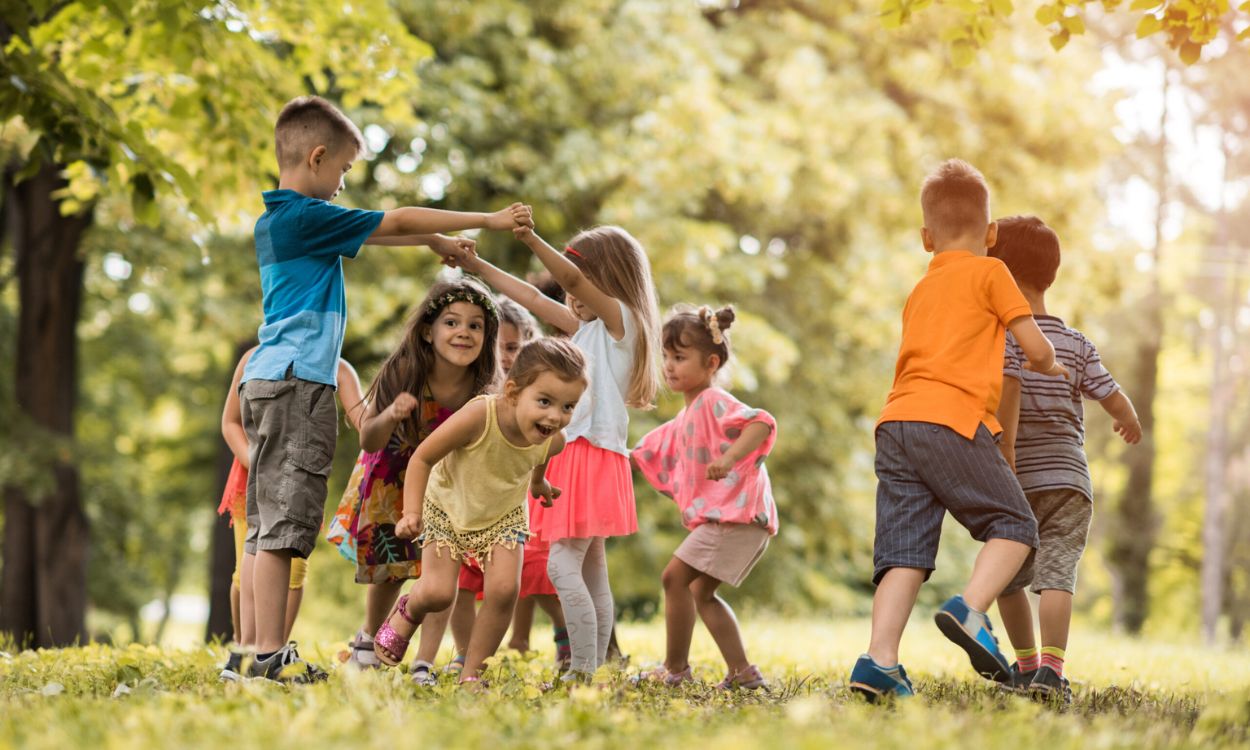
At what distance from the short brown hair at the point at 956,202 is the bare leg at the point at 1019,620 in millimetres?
1612

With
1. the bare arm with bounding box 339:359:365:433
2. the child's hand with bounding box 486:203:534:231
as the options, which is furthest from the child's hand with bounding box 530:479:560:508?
the child's hand with bounding box 486:203:534:231

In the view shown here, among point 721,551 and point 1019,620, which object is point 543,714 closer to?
→ point 721,551

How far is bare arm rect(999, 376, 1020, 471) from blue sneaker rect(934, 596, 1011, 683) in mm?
811

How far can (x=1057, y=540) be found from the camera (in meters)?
5.09

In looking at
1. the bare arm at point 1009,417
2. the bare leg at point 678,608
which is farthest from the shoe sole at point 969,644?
the bare leg at point 678,608

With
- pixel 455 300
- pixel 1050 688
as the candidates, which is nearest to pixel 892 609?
pixel 1050 688

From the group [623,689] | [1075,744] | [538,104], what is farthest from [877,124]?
[1075,744]

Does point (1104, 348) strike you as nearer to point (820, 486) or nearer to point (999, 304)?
point (820, 486)

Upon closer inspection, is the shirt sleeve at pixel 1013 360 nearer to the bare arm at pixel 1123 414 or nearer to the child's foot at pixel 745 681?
the bare arm at pixel 1123 414

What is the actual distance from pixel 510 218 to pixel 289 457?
4.08 ft

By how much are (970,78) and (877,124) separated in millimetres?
1601

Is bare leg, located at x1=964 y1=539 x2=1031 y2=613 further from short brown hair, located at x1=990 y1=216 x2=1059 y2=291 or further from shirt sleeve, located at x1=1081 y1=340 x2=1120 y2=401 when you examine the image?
short brown hair, located at x1=990 y1=216 x2=1059 y2=291

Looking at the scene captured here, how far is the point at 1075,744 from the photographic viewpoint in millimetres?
2936

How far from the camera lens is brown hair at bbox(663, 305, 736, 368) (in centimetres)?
558
